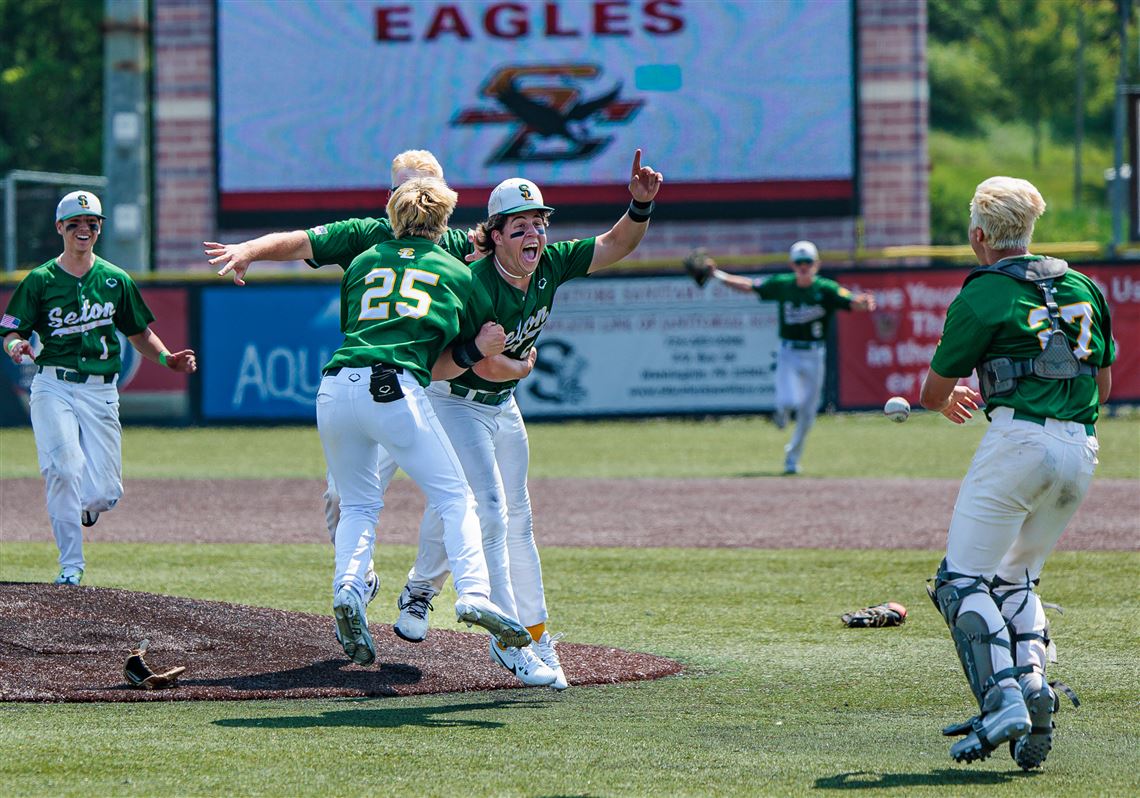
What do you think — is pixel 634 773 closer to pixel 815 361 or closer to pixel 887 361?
pixel 815 361

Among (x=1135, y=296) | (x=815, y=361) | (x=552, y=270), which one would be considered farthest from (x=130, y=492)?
(x=1135, y=296)

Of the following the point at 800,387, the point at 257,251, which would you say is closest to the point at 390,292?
the point at 257,251

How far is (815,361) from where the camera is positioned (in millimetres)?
16750

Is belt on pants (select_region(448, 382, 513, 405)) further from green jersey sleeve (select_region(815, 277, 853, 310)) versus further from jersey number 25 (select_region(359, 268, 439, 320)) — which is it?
green jersey sleeve (select_region(815, 277, 853, 310))

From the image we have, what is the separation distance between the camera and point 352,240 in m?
7.68

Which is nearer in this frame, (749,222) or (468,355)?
(468,355)

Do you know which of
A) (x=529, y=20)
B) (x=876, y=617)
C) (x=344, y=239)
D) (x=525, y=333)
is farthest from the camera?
(x=529, y=20)

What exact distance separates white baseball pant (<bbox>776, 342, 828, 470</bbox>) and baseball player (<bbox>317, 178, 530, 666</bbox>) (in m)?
10.1

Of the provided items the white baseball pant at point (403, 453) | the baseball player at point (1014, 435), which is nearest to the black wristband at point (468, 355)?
the white baseball pant at point (403, 453)

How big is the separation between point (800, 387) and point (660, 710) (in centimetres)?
1035

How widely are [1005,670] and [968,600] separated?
0.85 ft

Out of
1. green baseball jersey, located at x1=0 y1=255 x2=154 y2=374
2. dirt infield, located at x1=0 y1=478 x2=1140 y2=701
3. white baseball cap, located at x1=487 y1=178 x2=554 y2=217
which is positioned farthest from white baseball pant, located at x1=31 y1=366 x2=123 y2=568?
white baseball cap, located at x1=487 y1=178 x2=554 y2=217

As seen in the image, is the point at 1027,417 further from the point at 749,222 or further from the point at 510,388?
the point at 749,222

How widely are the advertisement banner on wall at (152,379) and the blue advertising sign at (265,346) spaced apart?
332mm
